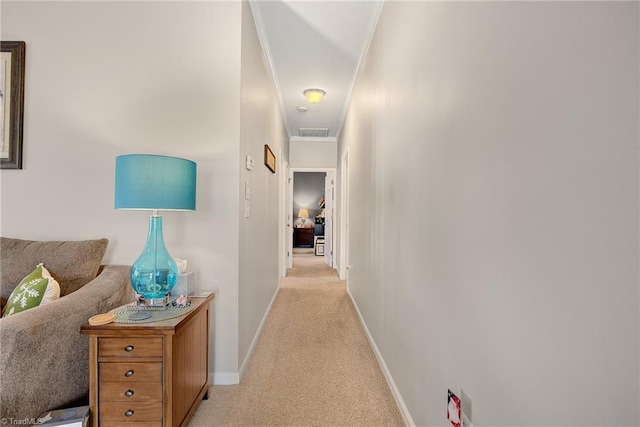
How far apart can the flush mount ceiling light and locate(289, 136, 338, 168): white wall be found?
1942 millimetres

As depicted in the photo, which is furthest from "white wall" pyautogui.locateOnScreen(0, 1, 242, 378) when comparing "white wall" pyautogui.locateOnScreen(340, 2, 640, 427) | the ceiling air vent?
the ceiling air vent

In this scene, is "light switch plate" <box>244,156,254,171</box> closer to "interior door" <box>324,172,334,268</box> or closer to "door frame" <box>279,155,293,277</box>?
"door frame" <box>279,155,293,277</box>

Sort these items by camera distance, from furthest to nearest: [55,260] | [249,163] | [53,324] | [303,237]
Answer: [303,237] < [249,163] < [55,260] < [53,324]

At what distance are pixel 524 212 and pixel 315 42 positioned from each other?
8.43 feet

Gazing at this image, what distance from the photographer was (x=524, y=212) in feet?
2.47

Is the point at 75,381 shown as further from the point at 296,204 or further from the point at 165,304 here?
the point at 296,204

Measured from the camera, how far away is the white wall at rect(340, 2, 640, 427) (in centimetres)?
54

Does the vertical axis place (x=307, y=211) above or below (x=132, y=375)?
above

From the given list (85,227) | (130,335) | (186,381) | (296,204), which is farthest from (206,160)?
(296,204)

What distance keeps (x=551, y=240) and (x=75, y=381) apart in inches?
75.8

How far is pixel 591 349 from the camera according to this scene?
0.58 m

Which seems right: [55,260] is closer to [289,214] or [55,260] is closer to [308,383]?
[308,383]

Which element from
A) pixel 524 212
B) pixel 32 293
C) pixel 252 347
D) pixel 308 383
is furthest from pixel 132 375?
pixel 524 212

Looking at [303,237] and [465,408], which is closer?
[465,408]
